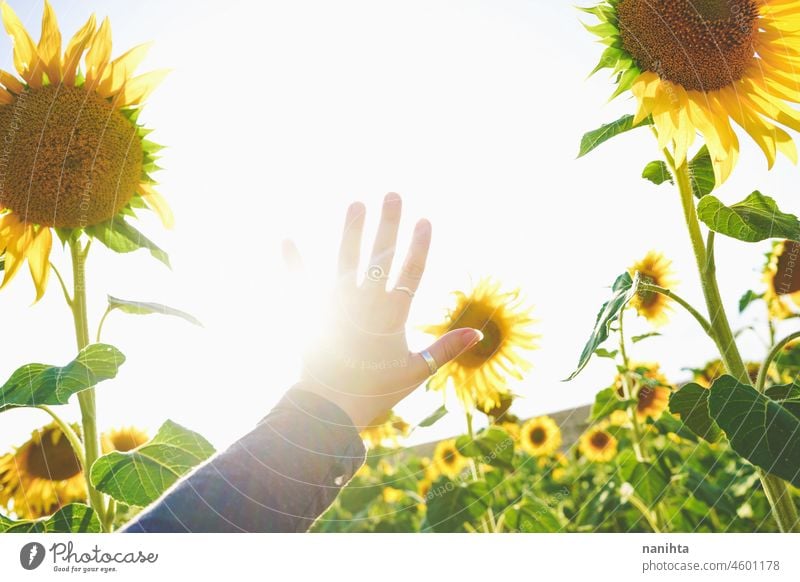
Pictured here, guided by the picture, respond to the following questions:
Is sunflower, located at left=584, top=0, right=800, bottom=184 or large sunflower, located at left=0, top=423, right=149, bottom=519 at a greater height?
sunflower, located at left=584, top=0, right=800, bottom=184

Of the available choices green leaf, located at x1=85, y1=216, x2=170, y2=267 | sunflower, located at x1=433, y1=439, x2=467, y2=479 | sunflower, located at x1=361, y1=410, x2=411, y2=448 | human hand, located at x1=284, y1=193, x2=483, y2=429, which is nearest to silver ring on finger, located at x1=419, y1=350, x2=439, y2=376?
human hand, located at x1=284, y1=193, x2=483, y2=429

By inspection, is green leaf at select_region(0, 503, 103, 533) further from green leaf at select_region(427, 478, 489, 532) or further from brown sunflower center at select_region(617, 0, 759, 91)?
brown sunflower center at select_region(617, 0, 759, 91)

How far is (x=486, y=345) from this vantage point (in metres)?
0.93

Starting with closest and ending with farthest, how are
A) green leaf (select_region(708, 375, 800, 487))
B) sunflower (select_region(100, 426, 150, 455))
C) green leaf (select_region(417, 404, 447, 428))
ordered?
green leaf (select_region(708, 375, 800, 487)) → green leaf (select_region(417, 404, 447, 428)) → sunflower (select_region(100, 426, 150, 455))

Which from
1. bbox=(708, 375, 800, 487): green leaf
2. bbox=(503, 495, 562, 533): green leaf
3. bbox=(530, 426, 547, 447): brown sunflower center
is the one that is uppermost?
bbox=(708, 375, 800, 487): green leaf

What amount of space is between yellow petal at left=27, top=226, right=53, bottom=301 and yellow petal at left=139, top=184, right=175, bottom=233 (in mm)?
102

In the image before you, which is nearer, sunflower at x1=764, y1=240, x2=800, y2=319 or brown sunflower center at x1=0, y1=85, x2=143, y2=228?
brown sunflower center at x1=0, y1=85, x2=143, y2=228

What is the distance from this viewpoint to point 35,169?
613mm

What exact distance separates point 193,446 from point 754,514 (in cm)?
80

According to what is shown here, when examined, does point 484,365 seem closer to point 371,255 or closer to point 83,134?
point 371,255

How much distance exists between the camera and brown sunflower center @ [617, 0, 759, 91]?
1.73 feet

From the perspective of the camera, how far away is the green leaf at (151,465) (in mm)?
571

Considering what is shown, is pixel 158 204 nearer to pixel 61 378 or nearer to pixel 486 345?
pixel 61 378

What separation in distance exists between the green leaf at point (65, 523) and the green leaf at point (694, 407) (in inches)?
20.8
